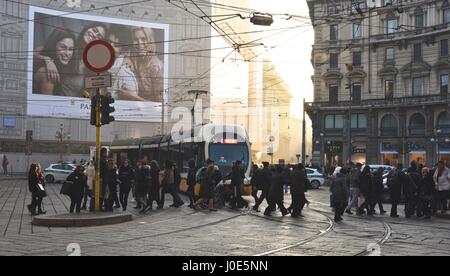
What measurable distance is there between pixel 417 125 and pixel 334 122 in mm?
9230

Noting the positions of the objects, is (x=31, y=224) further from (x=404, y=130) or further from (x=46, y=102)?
(x=404, y=130)

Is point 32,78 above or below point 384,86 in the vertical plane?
below

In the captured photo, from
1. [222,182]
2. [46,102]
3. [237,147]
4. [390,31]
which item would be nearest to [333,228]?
[222,182]

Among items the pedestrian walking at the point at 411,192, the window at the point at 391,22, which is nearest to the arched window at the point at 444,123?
the window at the point at 391,22

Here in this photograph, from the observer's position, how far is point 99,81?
1336 centimetres

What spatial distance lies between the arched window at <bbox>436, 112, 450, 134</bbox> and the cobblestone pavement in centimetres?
4138

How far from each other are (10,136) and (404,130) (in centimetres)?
3861

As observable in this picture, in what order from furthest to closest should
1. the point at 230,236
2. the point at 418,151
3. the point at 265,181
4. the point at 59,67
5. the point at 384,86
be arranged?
the point at 384,86 < the point at 418,151 < the point at 59,67 < the point at 265,181 < the point at 230,236

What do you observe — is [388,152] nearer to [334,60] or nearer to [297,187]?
[334,60]

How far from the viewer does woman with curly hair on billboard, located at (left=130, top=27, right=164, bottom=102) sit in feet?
187

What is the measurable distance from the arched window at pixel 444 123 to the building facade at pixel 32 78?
23.5 metres

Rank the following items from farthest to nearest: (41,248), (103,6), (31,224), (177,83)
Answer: (177,83) < (103,6) < (31,224) < (41,248)

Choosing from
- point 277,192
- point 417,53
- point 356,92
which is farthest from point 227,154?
point 356,92
